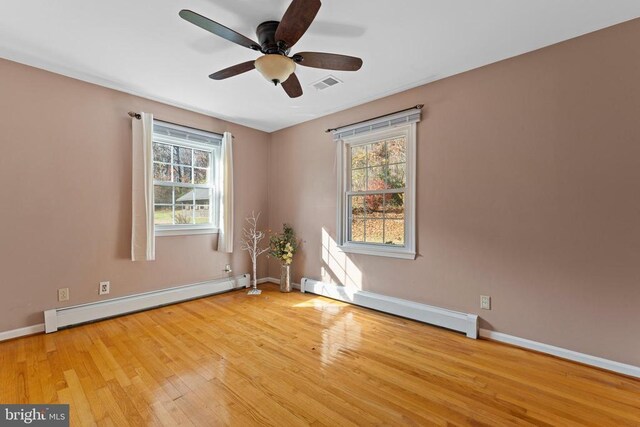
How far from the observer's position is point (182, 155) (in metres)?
3.75

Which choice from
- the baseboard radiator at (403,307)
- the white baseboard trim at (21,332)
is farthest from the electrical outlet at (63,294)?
the baseboard radiator at (403,307)

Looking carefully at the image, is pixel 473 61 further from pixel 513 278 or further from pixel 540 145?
pixel 513 278

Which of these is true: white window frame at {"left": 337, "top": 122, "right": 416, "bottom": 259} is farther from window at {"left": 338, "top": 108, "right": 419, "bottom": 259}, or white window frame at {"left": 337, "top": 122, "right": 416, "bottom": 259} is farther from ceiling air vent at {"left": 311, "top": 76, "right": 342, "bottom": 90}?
ceiling air vent at {"left": 311, "top": 76, "right": 342, "bottom": 90}

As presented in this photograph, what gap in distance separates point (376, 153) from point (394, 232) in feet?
3.29

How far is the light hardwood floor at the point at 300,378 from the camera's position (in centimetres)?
161

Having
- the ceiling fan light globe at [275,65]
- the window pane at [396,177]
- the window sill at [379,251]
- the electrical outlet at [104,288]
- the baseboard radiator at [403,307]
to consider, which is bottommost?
the baseboard radiator at [403,307]

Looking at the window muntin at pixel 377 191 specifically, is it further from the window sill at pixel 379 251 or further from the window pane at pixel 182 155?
the window pane at pixel 182 155

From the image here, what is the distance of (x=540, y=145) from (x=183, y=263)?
4063mm

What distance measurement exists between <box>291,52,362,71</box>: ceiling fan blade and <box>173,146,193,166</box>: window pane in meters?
2.35

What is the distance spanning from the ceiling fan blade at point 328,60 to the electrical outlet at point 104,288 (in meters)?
3.02

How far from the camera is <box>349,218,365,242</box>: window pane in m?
3.62

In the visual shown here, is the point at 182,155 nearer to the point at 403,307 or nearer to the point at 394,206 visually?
the point at 394,206

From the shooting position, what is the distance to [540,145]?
2348mm

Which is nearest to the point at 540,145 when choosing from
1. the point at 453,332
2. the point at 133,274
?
the point at 453,332
